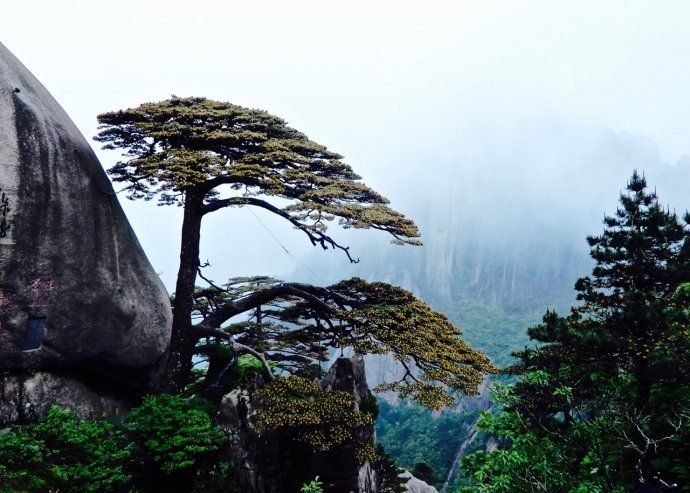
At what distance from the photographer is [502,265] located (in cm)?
12938

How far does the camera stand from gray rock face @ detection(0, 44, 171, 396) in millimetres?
9672

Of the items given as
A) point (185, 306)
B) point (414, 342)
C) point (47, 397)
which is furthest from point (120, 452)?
point (414, 342)

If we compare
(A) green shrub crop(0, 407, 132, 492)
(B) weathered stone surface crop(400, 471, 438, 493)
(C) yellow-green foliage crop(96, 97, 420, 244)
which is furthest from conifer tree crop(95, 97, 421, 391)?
(B) weathered stone surface crop(400, 471, 438, 493)

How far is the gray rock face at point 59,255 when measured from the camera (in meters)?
9.67

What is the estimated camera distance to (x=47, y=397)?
10.2 metres

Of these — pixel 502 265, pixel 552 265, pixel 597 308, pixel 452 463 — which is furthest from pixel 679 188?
pixel 597 308

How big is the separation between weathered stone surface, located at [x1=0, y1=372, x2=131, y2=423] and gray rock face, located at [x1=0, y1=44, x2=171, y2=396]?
327 millimetres

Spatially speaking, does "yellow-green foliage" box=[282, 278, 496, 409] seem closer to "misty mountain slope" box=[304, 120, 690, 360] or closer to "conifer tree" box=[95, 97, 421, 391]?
"conifer tree" box=[95, 97, 421, 391]

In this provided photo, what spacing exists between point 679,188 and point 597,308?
543ft

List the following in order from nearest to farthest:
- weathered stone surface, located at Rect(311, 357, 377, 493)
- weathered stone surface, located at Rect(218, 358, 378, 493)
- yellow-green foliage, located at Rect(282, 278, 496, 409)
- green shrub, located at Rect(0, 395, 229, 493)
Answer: green shrub, located at Rect(0, 395, 229, 493) < yellow-green foliage, located at Rect(282, 278, 496, 409) < weathered stone surface, located at Rect(218, 358, 378, 493) < weathered stone surface, located at Rect(311, 357, 377, 493)

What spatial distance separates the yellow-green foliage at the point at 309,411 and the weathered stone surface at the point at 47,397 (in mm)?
4769

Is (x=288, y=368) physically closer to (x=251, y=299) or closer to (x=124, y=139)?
(x=251, y=299)

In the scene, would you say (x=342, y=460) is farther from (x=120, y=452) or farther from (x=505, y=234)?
(x=505, y=234)

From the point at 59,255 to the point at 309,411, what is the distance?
770cm
